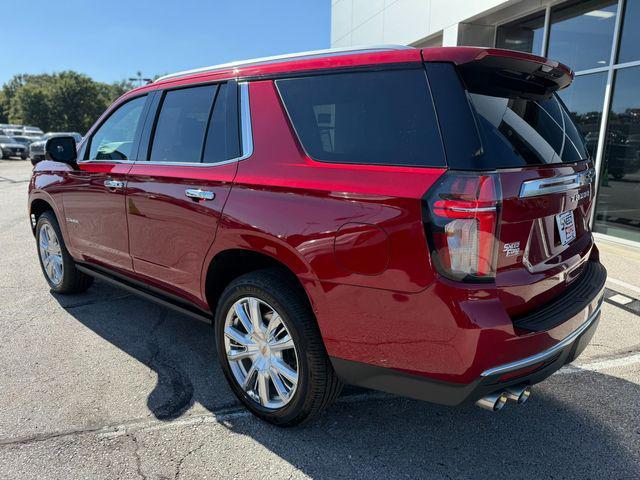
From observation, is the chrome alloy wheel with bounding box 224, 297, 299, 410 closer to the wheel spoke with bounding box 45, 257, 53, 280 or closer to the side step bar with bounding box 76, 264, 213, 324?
the side step bar with bounding box 76, 264, 213, 324

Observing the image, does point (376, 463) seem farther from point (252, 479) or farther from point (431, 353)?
point (431, 353)

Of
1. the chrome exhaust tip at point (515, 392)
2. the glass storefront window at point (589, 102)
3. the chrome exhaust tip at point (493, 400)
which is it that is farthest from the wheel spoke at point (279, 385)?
the glass storefront window at point (589, 102)

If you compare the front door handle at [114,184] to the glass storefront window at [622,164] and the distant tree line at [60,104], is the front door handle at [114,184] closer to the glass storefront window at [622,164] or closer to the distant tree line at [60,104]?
the glass storefront window at [622,164]

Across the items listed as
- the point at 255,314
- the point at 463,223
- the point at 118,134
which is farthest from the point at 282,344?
the point at 118,134

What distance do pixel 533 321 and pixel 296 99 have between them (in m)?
1.57

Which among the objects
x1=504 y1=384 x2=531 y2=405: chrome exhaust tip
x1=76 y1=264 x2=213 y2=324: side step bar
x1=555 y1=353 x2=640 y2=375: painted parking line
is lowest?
x1=555 y1=353 x2=640 y2=375: painted parking line

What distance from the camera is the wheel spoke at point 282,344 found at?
249 cm

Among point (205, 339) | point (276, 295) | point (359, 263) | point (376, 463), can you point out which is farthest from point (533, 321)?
point (205, 339)

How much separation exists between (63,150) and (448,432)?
3635 millimetres

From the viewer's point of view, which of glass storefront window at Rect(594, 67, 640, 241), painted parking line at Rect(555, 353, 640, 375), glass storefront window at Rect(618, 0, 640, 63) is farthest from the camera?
glass storefront window at Rect(594, 67, 640, 241)

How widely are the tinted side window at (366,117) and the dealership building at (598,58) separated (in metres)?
6.53

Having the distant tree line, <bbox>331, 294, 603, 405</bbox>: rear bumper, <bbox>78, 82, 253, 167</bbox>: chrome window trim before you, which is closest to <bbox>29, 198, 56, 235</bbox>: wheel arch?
<bbox>78, 82, 253, 167</bbox>: chrome window trim

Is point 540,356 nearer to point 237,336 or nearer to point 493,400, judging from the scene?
point 493,400

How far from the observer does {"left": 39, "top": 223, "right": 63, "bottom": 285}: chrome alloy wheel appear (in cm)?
461
